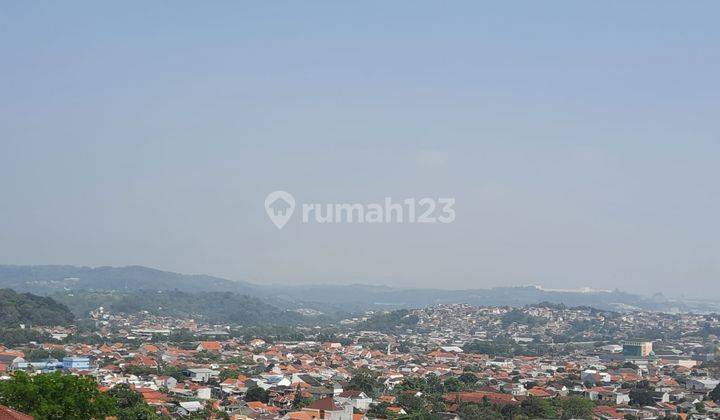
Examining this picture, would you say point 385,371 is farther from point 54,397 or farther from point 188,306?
point 188,306

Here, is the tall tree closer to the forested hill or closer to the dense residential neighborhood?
the dense residential neighborhood

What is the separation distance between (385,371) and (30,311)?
3866cm

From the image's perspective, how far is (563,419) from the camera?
32.8m

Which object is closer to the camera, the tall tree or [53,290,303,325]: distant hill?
the tall tree

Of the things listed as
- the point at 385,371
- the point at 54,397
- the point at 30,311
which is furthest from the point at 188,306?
the point at 54,397

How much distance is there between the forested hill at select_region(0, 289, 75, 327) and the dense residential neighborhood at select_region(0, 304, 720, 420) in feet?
8.54

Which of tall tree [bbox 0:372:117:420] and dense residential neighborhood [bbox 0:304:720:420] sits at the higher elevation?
tall tree [bbox 0:372:117:420]

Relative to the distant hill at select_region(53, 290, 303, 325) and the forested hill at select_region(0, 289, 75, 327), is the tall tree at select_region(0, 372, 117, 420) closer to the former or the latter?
the forested hill at select_region(0, 289, 75, 327)

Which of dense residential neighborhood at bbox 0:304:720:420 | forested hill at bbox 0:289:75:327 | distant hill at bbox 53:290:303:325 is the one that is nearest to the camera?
dense residential neighborhood at bbox 0:304:720:420

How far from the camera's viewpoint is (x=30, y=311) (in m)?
78.9

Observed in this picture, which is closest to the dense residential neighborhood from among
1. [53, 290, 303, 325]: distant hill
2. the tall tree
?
the tall tree

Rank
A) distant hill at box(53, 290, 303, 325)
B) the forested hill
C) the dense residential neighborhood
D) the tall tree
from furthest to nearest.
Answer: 1. distant hill at box(53, 290, 303, 325)
2. the forested hill
3. the dense residential neighborhood
4. the tall tree

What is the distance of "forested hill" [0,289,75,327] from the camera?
3034 inches

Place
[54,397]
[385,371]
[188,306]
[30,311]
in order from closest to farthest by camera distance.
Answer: [54,397]
[385,371]
[30,311]
[188,306]
